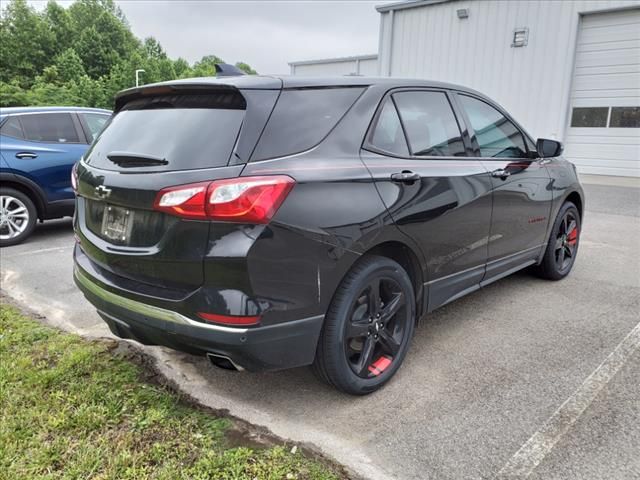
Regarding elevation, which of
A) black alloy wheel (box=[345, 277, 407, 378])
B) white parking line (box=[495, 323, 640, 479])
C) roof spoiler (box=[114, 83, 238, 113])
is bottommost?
white parking line (box=[495, 323, 640, 479])

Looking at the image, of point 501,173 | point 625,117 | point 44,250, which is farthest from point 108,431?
point 625,117

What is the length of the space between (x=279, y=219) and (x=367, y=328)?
2.88 ft

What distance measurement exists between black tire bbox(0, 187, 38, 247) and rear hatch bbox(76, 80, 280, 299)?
420 cm

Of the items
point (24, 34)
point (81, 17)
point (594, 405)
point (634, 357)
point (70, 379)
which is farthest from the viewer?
point (81, 17)

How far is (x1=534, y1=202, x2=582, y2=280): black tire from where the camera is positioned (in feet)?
15.1

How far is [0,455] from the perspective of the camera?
2213 mm

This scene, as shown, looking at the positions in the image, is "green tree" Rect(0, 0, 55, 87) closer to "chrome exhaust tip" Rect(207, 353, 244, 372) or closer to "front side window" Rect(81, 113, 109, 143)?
"front side window" Rect(81, 113, 109, 143)

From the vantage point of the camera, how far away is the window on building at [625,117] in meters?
12.5

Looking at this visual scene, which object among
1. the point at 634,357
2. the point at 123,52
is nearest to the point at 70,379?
the point at 634,357

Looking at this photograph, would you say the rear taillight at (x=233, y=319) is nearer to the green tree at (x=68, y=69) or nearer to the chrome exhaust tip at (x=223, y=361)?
the chrome exhaust tip at (x=223, y=361)

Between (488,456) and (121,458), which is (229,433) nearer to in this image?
(121,458)

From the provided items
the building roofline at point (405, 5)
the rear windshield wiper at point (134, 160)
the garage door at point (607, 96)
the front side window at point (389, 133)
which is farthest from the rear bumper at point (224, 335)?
the building roofline at point (405, 5)

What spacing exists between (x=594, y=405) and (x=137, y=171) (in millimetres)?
2609

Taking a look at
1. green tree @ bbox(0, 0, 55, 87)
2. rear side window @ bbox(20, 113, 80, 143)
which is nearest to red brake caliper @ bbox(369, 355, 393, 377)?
rear side window @ bbox(20, 113, 80, 143)
